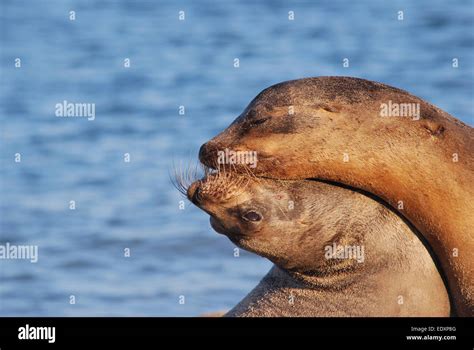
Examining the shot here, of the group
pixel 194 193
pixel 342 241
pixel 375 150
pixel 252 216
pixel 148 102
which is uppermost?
pixel 148 102

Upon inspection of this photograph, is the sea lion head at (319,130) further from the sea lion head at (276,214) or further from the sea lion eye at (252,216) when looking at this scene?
the sea lion eye at (252,216)

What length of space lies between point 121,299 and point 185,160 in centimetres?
341

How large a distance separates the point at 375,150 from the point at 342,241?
21.7 inches

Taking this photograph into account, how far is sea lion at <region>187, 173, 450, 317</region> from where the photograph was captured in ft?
22.9

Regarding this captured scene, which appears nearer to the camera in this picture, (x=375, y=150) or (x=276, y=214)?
(x=375, y=150)

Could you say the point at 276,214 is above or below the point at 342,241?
above

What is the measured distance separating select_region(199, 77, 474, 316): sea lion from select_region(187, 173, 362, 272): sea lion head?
0.10 metres

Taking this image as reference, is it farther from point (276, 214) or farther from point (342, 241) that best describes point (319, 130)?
point (342, 241)

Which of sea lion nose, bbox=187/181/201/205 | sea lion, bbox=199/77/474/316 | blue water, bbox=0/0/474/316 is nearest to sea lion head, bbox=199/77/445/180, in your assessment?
sea lion, bbox=199/77/474/316

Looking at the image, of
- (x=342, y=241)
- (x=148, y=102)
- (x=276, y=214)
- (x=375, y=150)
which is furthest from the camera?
(x=148, y=102)

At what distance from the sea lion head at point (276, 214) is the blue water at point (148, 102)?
4404mm

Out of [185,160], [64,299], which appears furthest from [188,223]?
[64,299]

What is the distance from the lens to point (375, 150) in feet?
22.6

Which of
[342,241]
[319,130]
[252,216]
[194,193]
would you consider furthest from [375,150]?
[194,193]
